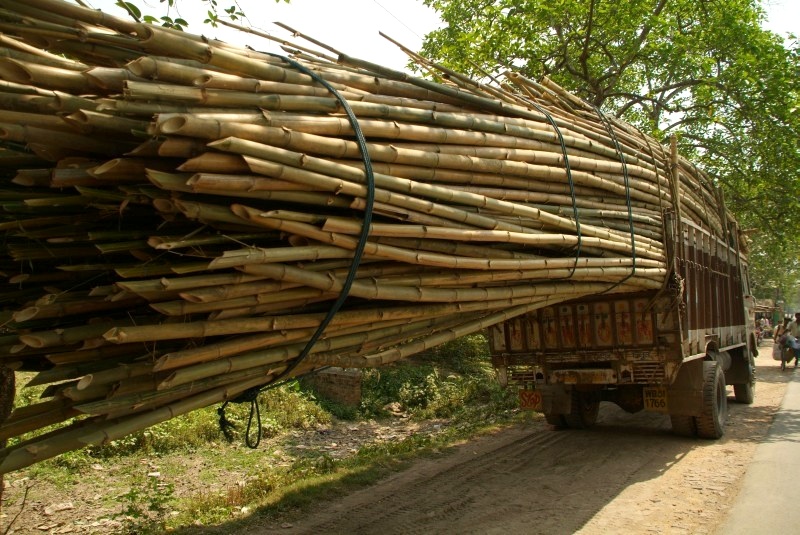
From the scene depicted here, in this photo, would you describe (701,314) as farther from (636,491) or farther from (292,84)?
(292,84)

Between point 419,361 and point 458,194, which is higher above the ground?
point 458,194

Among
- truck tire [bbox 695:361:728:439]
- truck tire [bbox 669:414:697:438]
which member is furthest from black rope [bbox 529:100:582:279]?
truck tire [bbox 669:414:697:438]

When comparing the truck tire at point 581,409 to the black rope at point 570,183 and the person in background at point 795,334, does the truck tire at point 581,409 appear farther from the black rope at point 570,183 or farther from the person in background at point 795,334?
the person in background at point 795,334

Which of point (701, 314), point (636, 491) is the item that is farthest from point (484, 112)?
point (701, 314)

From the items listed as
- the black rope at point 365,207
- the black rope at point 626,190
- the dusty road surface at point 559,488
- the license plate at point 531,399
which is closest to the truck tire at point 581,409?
the dusty road surface at point 559,488

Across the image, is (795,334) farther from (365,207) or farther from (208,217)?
(208,217)

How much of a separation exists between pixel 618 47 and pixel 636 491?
1026 cm

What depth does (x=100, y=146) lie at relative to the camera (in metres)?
2.54

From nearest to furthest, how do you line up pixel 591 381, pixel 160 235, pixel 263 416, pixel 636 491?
1. pixel 160 235
2. pixel 636 491
3. pixel 591 381
4. pixel 263 416

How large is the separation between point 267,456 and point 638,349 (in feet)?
14.3

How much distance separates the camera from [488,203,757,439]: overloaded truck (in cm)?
635

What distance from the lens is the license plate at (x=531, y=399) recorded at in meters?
7.44

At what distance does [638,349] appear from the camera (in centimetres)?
645

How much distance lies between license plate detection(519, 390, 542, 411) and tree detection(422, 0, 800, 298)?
6.16 metres
